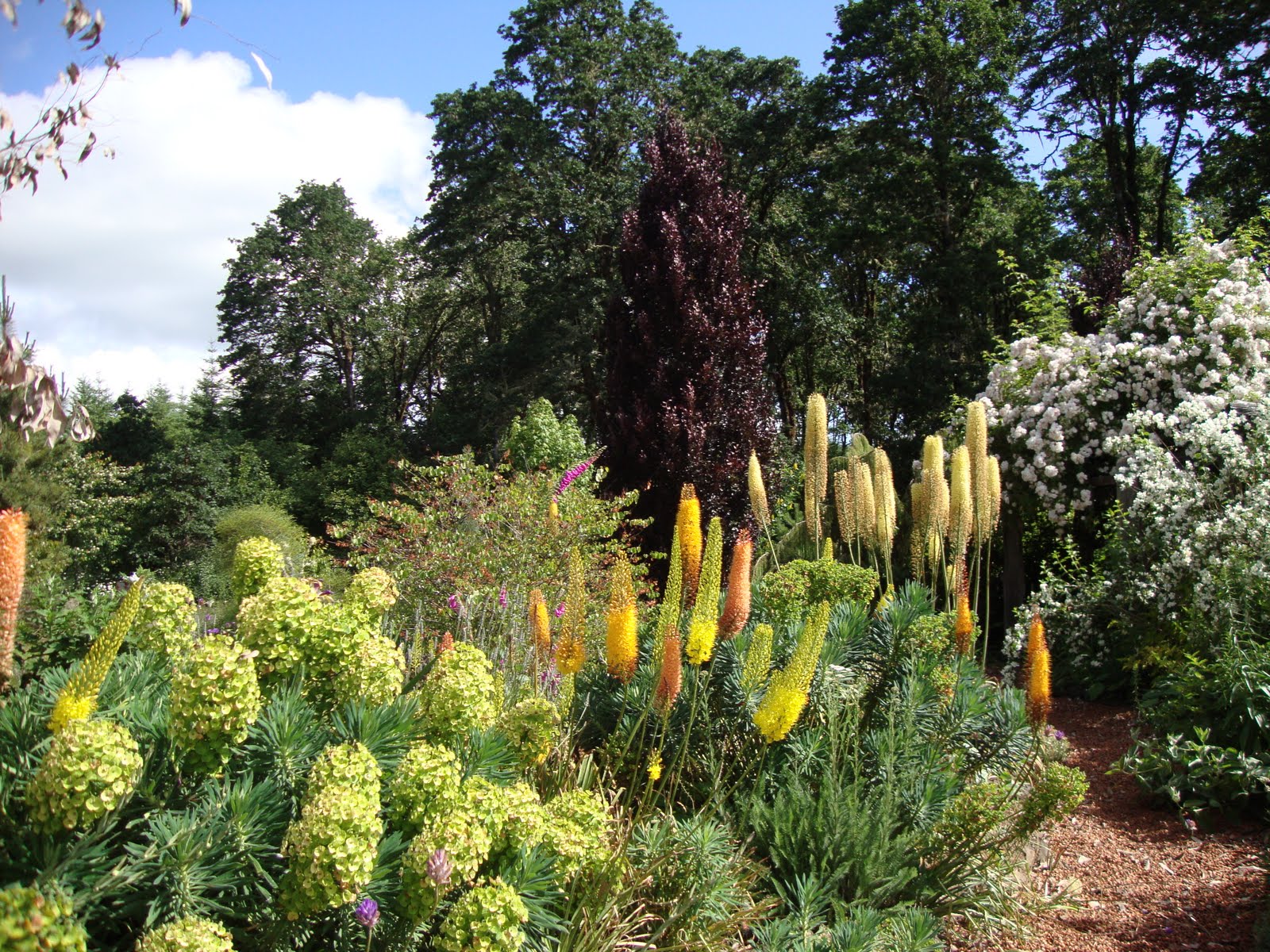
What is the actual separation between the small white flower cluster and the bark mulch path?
386 centimetres

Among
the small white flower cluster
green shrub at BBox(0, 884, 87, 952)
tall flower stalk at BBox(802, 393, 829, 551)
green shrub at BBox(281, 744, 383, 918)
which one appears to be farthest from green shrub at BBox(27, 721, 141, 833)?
the small white flower cluster

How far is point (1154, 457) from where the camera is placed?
20.0 feet

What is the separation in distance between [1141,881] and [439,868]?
11.2 feet

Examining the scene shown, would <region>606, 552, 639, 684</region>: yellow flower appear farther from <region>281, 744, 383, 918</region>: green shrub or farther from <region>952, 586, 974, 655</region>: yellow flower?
<region>952, 586, 974, 655</region>: yellow flower

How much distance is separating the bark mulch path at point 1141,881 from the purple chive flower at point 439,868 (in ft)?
7.46

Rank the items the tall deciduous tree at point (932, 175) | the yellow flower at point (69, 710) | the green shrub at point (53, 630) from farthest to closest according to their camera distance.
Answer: the tall deciduous tree at point (932, 175), the green shrub at point (53, 630), the yellow flower at point (69, 710)

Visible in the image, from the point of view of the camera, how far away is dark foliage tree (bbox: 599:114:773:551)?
A: 25.1 feet

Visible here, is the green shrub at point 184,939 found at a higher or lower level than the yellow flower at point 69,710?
lower

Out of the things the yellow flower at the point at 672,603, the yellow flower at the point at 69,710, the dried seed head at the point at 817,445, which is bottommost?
the yellow flower at the point at 69,710

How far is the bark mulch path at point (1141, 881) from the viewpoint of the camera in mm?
3283

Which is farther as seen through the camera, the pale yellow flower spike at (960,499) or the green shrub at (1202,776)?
the green shrub at (1202,776)

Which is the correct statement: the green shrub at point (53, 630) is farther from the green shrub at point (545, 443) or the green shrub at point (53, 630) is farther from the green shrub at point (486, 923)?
the green shrub at point (545, 443)

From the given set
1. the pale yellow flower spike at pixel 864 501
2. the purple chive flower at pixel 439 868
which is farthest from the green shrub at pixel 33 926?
the pale yellow flower spike at pixel 864 501

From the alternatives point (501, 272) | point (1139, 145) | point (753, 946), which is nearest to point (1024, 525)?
point (753, 946)
